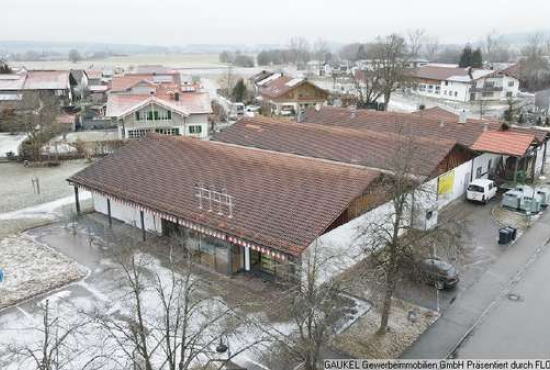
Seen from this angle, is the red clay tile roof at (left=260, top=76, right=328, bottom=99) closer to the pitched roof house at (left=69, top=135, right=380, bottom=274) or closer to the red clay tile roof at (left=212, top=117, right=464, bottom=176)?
the red clay tile roof at (left=212, top=117, right=464, bottom=176)

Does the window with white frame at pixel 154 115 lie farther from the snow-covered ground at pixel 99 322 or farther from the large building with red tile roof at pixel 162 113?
the snow-covered ground at pixel 99 322

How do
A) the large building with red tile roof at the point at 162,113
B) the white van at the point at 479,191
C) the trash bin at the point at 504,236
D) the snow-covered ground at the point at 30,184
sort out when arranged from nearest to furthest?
the trash bin at the point at 504,236 < the white van at the point at 479,191 < the snow-covered ground at the point at 30,184 < the large building with red tile roof at the point at 162,113

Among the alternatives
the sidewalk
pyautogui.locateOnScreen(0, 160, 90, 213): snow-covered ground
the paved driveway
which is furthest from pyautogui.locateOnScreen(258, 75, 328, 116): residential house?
the sidewalk

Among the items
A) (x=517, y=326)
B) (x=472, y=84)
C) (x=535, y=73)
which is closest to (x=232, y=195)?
(x=517, y=326)

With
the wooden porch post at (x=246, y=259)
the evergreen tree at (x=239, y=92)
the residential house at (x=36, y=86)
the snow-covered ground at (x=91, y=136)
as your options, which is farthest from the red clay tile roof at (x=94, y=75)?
the wooden porch post at (x=246, y=259)

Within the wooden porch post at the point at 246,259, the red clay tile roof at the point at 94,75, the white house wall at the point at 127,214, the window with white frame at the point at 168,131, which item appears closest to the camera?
the wooden porch post at the point at 246,259

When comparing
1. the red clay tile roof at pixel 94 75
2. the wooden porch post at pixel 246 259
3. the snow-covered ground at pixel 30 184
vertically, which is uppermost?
the red clay tile roof at pixel 94 75

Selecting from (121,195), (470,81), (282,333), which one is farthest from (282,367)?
(470,81)
